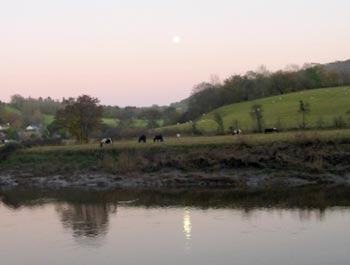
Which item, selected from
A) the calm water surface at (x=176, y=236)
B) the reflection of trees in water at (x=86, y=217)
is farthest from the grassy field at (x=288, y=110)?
the calm water surface at (x=176, y=236)

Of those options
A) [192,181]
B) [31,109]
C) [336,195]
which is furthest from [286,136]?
[31,109]

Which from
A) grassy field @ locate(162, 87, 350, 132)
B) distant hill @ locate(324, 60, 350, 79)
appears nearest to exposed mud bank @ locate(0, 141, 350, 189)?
grassy field @ locate(162, 87, 350, 132)

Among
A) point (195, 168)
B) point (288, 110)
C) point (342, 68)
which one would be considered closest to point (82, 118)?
point (195, 168)

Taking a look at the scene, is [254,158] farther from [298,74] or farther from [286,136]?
[298,74]

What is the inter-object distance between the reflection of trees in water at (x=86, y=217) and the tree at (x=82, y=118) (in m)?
30.6

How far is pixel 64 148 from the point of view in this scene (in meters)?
55.0

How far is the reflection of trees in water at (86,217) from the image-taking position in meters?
27.6

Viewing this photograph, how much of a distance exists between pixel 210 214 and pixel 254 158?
15.3 metres

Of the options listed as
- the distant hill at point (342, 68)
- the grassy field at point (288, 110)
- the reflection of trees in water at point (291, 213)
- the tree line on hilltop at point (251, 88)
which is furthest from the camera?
the distant hill at point (342, 68)

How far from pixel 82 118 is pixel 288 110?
31.1 meters

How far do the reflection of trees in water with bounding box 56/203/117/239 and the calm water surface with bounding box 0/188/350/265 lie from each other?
1.9 inches

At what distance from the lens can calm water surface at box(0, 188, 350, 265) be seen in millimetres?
21672

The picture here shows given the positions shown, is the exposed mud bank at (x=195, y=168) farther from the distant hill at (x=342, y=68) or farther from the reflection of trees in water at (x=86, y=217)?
the distant hill at (x=342, y=68)

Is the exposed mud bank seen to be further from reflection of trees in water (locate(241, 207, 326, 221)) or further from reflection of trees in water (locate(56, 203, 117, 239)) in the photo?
reflection of trees in water (locate(241, 207, 326, 221))
